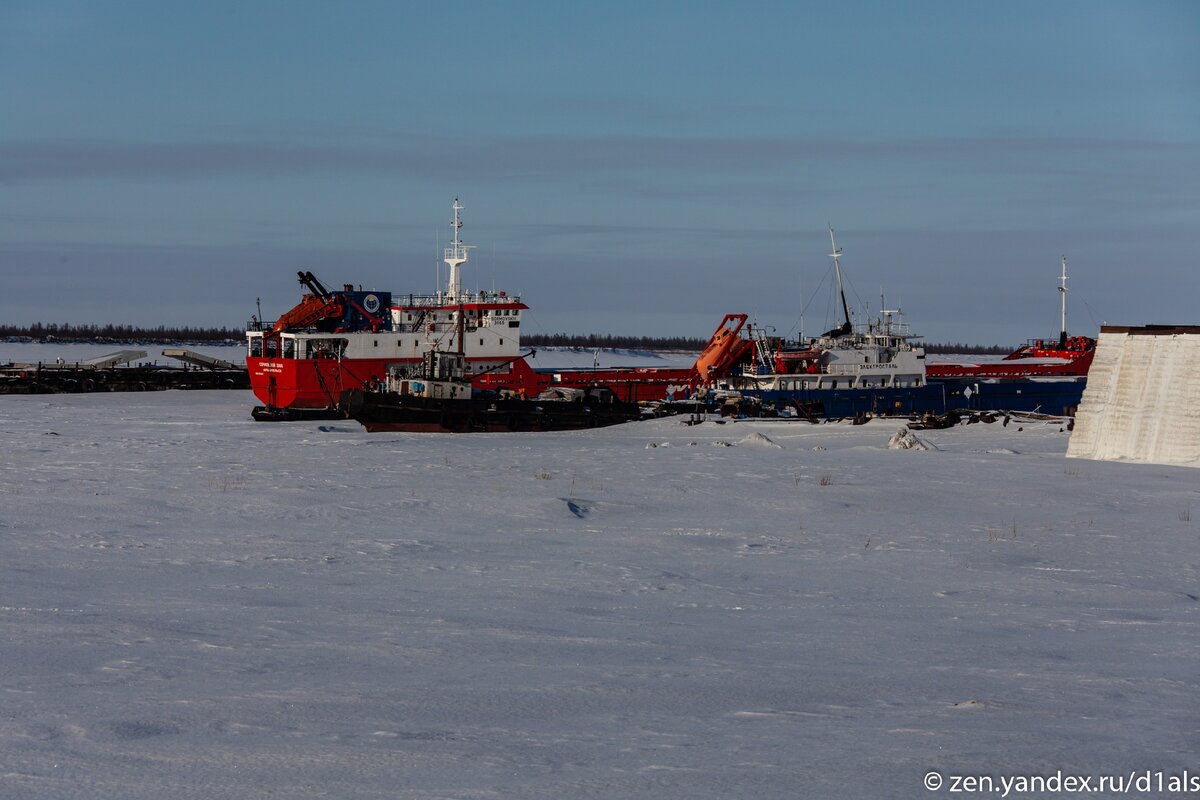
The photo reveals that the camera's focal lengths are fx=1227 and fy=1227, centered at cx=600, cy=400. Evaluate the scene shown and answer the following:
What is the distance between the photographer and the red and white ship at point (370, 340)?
48594 millimetres

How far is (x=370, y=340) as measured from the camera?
49875 mm

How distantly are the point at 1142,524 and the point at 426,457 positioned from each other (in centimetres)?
1506

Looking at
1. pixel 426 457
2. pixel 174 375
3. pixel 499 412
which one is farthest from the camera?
pixel 174 375

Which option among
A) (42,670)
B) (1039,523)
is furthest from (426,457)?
(42,670)

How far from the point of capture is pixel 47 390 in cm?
5966

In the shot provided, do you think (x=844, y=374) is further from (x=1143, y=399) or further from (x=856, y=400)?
(x=1143, y=399)

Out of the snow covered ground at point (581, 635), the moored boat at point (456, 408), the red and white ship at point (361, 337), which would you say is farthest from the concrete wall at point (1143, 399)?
the red and white ship at point (361, 337)

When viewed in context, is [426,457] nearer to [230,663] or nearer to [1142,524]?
[1142,524]

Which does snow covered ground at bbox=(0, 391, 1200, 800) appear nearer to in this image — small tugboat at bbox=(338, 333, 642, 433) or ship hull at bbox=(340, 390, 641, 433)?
ship hull at bbox=(340, 390, 641, 433)

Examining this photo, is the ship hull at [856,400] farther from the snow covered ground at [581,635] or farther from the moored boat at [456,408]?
the snow covered ground at [581,635]

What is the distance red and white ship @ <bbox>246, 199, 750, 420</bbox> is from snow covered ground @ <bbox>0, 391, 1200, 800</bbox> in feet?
86.1

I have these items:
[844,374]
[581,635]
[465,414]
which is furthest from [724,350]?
Result: [581,635]

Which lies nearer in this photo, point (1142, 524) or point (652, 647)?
point (652, 647)

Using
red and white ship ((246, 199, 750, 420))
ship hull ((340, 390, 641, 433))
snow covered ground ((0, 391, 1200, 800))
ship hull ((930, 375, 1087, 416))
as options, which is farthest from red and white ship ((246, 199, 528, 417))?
snow covered ground ((0, 391, 1200, 800))
